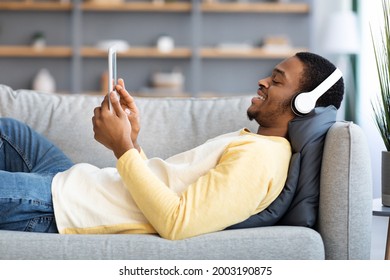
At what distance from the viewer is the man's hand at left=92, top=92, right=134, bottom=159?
5.30 ft

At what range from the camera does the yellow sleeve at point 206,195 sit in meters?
1.50

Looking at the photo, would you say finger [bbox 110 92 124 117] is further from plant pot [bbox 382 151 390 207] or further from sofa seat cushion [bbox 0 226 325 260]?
plant pot [bbox 382 151 390 207]

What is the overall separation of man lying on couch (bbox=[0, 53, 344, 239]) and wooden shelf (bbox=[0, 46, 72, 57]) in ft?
11.6

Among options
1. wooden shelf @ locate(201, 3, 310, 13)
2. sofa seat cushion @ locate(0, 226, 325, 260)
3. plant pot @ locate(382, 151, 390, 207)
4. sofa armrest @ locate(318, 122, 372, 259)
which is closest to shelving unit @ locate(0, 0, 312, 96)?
wooden shelf @ locate(201, 3, 310, 13)

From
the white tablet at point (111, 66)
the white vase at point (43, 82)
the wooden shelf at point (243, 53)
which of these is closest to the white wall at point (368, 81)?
the wooden shelf at point (243, 53)

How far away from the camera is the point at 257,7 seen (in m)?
5.36

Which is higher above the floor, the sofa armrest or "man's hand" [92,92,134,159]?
"man's hand" [92,92,134,159]

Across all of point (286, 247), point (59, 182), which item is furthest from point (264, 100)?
point (59, 182)

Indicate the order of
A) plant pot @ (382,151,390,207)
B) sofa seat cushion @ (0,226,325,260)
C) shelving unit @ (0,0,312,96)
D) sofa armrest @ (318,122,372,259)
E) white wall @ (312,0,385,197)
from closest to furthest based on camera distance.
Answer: sofa seat cushion @ (0,226,325,260) < sofa armrest @ (318,122,372,259) < plant pot @ (382,151,390,207) < white wall @ (312,0,385,197) < shelving unit @ (0,0,312,96)

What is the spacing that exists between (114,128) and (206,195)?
315mm

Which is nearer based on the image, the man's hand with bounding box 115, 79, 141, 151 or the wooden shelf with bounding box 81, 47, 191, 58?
the man's hand with bounding box 115, 79, 141, 151

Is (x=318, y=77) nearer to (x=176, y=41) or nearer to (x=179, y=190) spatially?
(x=179, y=190)
